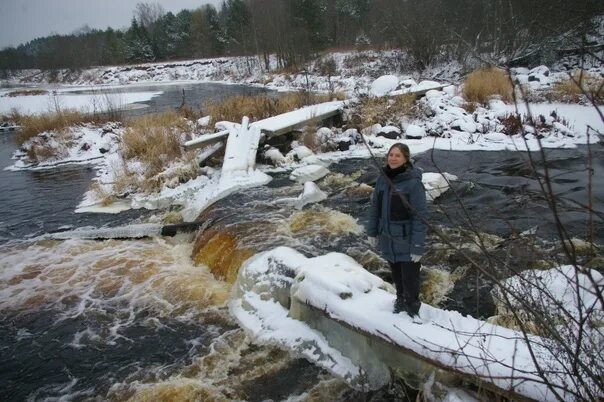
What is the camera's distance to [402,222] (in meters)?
3.32

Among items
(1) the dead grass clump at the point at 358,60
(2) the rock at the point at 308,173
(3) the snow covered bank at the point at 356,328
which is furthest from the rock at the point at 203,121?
(1) the dead grass clump at the point at 358,60

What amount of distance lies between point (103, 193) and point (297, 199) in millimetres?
4568

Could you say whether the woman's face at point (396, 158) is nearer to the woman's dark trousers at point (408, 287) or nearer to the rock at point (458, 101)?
the woman's dark trousers at point (408, 287)

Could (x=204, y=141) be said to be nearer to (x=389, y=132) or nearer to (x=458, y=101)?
(x=389, y=132)

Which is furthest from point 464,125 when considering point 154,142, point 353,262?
point 154,142

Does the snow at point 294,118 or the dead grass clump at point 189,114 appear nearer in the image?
the snow at point 294,118

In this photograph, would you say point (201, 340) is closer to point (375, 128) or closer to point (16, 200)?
point (16, 200)

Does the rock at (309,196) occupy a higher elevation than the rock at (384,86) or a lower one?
lower

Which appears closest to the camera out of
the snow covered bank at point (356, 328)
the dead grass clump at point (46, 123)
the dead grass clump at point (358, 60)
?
the snow covered bank at point (356, 328)

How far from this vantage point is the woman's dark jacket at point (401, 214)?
321 cm

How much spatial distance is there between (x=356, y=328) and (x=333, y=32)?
42218 millimetres

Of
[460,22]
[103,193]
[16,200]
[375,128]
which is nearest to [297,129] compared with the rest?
[375,128]

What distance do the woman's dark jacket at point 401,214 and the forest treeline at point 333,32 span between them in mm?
1091

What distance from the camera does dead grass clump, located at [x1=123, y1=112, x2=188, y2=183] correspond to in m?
10.5
